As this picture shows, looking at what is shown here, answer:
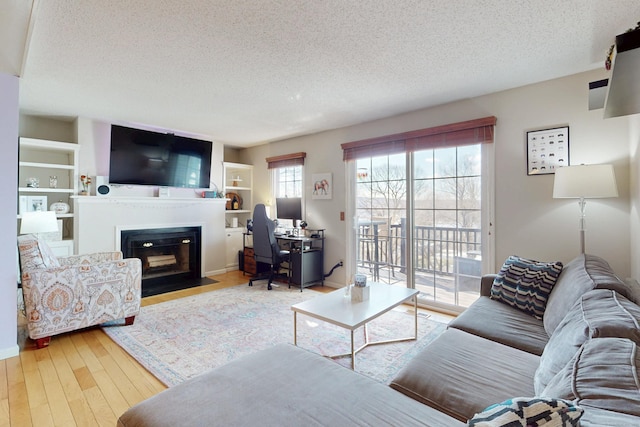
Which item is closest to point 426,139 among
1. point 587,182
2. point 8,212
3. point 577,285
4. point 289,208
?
point 587,182

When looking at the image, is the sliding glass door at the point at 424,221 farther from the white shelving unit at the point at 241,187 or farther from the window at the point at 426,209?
the white shelving unit at the point at 241,187

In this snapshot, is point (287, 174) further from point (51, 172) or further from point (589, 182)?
point (589, 182)

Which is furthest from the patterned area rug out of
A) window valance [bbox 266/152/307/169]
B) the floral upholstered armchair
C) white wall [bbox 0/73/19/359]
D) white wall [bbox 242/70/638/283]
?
window valance [bbox 266/152/307/169]

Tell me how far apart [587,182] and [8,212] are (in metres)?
4.44

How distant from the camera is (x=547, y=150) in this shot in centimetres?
271

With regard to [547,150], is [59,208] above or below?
below

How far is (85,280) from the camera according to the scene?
2.63 metres

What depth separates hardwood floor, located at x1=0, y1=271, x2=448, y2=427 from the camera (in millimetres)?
1689

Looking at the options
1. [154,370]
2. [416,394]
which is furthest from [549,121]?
[154,370]

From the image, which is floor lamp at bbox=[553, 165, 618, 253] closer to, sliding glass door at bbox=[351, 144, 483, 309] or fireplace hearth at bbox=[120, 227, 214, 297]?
sliding glass door at bbox=[351, 144, 483, 309]

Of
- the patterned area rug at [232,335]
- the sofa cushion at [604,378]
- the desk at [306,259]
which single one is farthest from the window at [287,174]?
the sofa cushion at [604,378]

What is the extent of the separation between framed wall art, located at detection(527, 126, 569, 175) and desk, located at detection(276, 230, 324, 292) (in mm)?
2783

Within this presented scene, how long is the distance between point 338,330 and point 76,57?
10.5 feet

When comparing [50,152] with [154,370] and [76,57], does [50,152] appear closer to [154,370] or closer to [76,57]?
[76,57]
